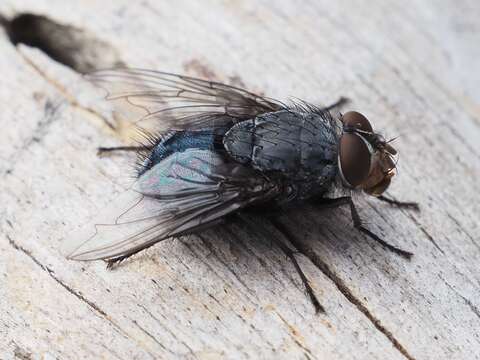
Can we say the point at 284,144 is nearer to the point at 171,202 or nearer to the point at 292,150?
the point at 292,150

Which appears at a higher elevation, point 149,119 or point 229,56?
point 229,56

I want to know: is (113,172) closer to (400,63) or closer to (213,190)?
(213,190)

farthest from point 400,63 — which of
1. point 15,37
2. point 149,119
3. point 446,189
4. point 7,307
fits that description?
point 7,307

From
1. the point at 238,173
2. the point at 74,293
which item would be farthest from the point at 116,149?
the point at 74,293

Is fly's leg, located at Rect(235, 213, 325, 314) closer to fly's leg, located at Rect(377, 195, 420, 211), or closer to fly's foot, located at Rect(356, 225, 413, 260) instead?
fly's foot, located at Rect(356, 225, 413, 260)

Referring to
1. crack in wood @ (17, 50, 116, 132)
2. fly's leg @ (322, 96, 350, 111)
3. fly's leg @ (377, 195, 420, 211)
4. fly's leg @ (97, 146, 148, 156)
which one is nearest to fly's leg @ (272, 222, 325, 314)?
fly's leg @ (377, 195, 420, 211)

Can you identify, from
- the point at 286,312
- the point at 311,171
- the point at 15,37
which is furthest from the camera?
the point at 15,37
